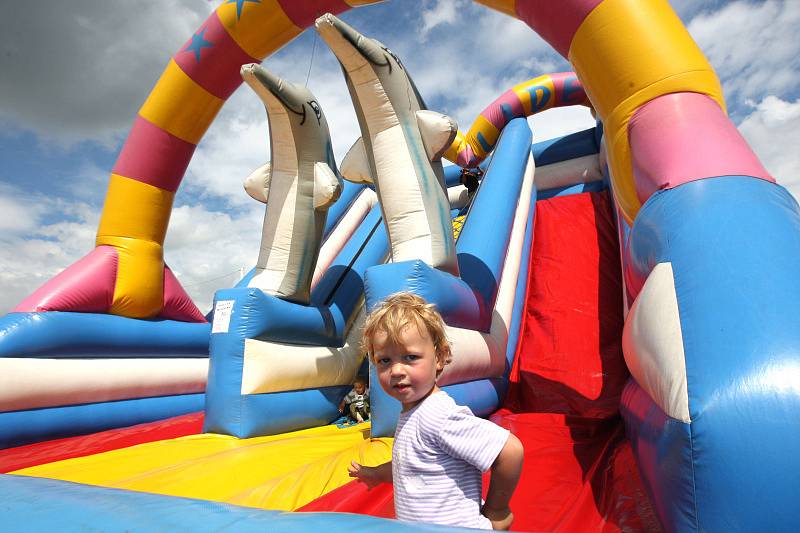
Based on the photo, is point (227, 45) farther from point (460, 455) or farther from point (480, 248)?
point (460, 455)

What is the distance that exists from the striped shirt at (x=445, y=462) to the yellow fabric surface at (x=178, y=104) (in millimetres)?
2829

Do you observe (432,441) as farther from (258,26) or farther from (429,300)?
(258,26)

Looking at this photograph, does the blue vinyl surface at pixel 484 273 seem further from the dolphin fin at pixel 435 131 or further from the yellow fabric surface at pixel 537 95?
Result: the yellow fabric surface at pixel 537 95

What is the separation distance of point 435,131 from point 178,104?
1783mm

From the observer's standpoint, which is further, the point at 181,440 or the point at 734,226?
the point at 181,440

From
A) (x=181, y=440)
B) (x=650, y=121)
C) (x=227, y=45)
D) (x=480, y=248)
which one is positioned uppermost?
(x=227, y=45)

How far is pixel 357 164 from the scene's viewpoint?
8.01ft

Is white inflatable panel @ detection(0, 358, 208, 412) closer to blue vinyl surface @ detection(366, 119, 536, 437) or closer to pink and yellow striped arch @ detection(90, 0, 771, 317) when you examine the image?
pink and yellow striped arch @ detection(90, 0, 771, 317)

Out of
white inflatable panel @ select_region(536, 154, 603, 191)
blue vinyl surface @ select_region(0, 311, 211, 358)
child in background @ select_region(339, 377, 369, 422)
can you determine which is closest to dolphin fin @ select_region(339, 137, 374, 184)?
child in background @ select_region(339, 377, 369, 422)

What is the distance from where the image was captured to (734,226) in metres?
1.10

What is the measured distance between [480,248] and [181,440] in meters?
1.61

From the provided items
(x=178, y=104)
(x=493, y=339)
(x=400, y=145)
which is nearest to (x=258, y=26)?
(x=178, y=104)

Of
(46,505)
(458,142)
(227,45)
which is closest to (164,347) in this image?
(227,45)

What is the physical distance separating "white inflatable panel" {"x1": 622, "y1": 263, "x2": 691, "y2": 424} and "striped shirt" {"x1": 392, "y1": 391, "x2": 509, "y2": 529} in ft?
1.29
